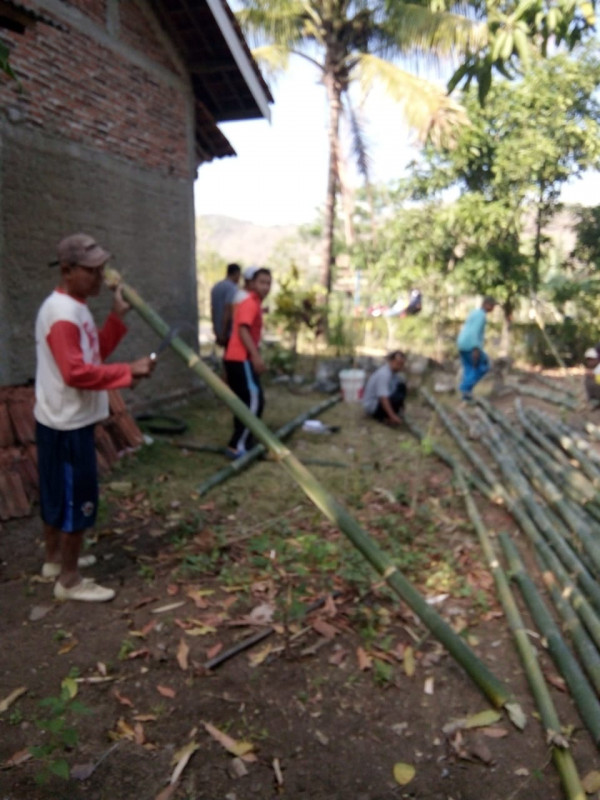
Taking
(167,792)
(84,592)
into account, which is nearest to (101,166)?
(84,592)

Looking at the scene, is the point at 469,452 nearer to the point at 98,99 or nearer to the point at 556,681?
the point at 556,681

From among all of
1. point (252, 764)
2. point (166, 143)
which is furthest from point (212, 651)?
point (166, 143)

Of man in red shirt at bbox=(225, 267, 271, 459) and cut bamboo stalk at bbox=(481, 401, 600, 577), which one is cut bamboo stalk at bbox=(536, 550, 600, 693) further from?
man in red shirt at bbox=(225, 267, 271, 459)

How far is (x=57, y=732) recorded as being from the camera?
2338 mm

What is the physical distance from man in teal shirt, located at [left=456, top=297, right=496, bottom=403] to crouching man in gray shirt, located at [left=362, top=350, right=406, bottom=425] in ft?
5.10

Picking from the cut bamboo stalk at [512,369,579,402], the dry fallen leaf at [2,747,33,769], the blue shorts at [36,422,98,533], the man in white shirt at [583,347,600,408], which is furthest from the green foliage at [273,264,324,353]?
the dry fallen leaf at [2,747,33,769]

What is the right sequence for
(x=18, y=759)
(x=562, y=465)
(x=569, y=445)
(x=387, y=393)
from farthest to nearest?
(x=387, y=393), (x=569, y=445), (x=562, y=465), (x=18, y=759)

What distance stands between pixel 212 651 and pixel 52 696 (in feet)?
2.31

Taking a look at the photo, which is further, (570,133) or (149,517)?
(570,133)

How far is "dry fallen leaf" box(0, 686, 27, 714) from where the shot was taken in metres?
2.55

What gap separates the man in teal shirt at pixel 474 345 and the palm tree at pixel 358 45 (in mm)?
3279

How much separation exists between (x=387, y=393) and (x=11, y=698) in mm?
5677

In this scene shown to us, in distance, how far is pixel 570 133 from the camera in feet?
34.1

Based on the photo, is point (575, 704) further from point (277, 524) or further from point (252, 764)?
point (277, 524)
